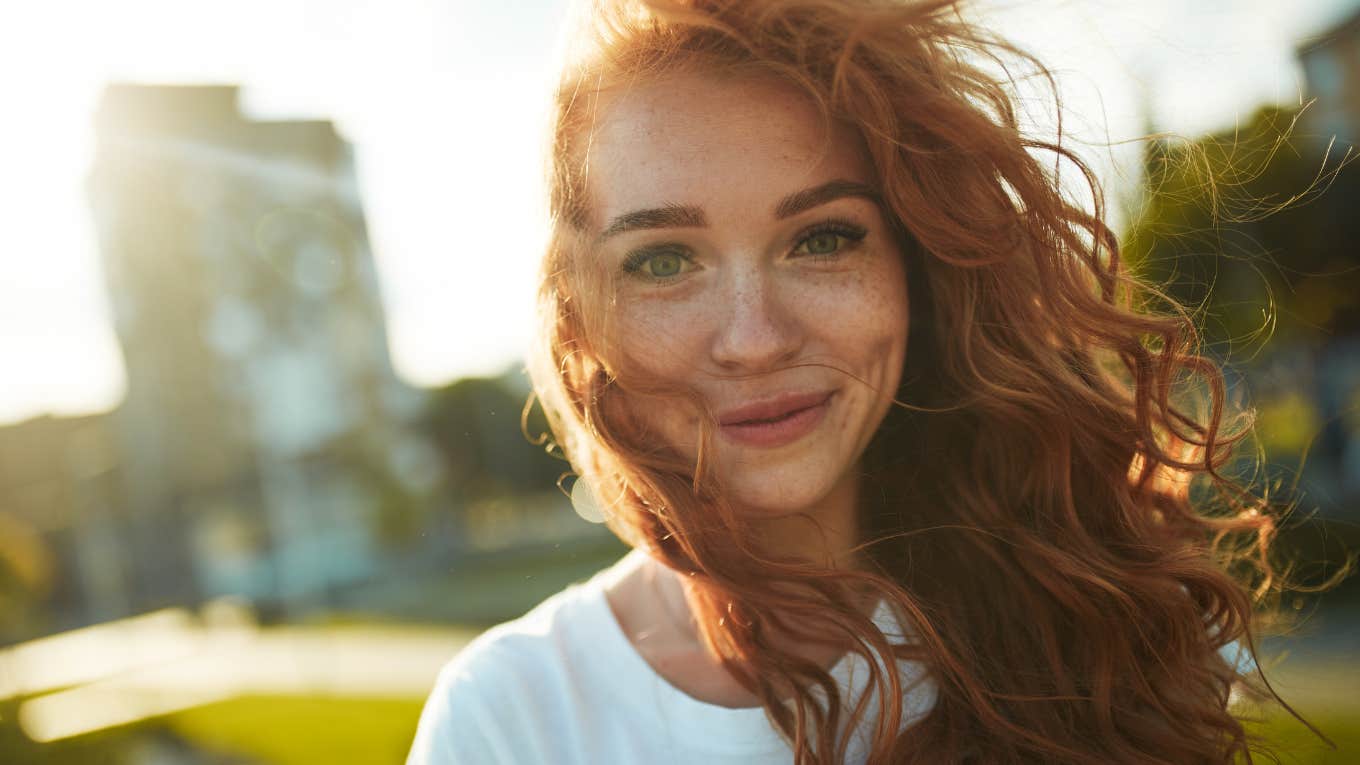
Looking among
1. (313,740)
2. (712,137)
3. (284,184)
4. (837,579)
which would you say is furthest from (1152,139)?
(284,184)

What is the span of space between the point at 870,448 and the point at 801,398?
415 mm

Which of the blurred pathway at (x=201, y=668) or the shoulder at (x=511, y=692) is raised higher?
the shoulder at (x=511, y=692)

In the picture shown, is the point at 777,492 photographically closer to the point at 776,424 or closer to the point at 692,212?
the point at 776,424

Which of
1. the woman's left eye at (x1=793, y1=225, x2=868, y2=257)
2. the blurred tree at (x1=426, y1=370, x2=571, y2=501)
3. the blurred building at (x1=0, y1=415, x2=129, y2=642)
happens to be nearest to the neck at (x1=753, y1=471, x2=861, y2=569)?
the woman's left eye at (x1=793, y1=225, x2=868, y2=257)

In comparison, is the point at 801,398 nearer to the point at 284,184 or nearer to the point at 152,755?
the point at 152,755

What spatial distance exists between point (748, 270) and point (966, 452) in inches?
28.0

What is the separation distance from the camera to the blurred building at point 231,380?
23172 millimetres

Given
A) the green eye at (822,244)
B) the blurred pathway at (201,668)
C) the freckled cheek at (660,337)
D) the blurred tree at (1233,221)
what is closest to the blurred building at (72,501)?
the blurred pathway at (201,668)

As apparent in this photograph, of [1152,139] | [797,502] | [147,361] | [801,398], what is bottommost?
[797,502]

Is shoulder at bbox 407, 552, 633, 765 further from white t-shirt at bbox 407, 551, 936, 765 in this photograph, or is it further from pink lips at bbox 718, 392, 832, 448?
pink lips at bbox 718, 392, 832, 448

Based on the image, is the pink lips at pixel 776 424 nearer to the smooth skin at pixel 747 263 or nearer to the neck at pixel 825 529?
the smooth skin at pixel 747 263

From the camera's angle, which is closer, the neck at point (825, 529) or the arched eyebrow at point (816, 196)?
the arched eyebrow at point (816, 196)

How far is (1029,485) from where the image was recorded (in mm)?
1928

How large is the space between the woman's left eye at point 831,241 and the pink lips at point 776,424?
0.26 m
